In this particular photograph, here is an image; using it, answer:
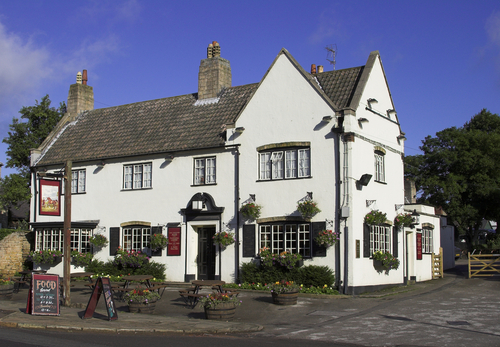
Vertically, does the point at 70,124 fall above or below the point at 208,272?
above

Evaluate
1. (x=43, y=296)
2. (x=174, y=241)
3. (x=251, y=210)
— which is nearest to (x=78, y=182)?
(x=174, y=241)

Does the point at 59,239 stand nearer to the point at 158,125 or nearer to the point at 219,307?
the point at 158,125

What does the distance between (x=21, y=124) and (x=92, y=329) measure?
939 inches

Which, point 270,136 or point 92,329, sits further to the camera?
point 270,136

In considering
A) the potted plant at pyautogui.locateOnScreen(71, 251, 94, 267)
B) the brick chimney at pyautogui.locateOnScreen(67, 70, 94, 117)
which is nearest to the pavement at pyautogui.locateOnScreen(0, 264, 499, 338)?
the potted plant at pyautogui.locateOnScreen(71, 251, 94, 267)

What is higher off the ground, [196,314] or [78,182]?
[78,182]

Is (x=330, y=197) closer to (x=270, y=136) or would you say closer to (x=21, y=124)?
(x=270, y=136)

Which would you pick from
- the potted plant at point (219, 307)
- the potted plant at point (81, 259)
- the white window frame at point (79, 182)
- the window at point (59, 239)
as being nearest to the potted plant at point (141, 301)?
the potted plant at point (219, 307)

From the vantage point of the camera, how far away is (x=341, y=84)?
21031 millimetres

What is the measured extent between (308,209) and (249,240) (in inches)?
117

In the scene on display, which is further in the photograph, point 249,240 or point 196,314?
point 249,240

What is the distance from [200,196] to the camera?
72.1ft

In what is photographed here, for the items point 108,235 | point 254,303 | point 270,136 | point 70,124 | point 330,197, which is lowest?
point 254,303

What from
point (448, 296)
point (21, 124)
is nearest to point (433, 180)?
point (448, 296)
